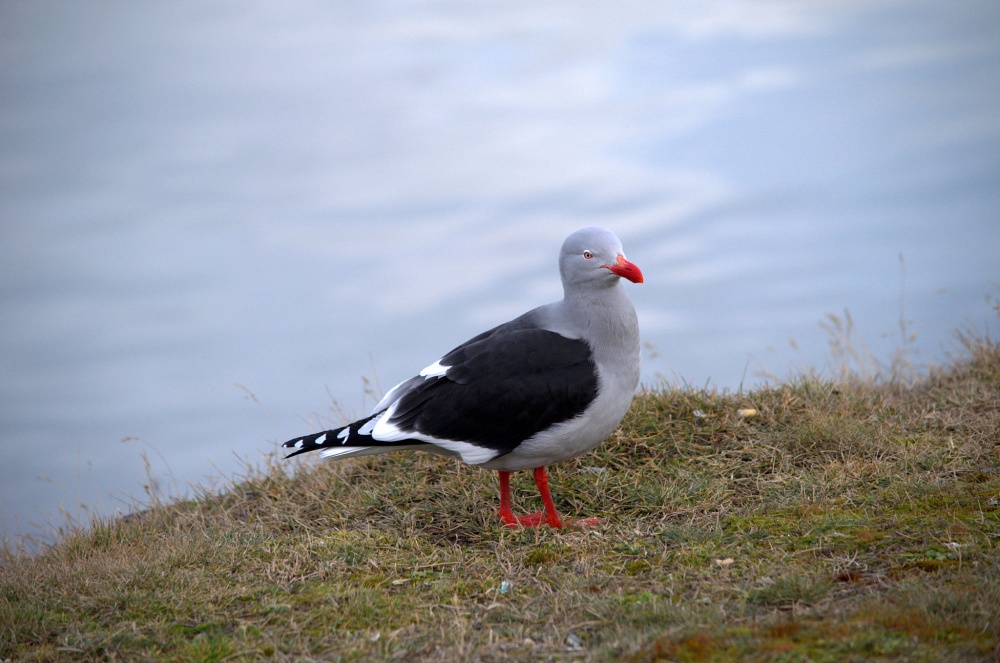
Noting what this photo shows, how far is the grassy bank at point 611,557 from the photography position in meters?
3.26

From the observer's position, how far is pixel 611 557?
13.8 ft

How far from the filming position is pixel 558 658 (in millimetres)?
3158

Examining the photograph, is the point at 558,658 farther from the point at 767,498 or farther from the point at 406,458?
the point at 406,458

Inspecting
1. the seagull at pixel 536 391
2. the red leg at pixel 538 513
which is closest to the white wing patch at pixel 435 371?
the seagull at pixel 536 391

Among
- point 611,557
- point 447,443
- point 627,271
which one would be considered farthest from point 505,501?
point 627,271

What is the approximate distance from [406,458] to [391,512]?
75cm

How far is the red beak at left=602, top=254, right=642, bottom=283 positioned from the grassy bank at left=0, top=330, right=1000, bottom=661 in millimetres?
1177

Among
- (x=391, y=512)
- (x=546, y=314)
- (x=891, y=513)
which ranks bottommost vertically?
(x=891, y=513)

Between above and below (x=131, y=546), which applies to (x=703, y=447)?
below


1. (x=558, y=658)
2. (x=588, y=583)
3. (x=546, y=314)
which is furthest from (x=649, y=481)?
(x=558, y=658)

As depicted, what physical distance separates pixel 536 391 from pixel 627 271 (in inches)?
32.4

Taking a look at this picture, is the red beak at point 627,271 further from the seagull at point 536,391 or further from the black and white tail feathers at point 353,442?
the black and white tail feathers at point 353,442

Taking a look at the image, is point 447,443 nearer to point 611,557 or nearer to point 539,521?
point 539,521

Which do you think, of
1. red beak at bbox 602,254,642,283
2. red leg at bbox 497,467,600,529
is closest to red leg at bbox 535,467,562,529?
red leg at bbox 497,467,600,529
